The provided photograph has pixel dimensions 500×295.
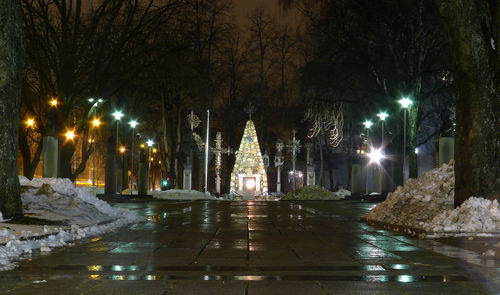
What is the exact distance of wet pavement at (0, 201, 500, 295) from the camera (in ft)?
24.5

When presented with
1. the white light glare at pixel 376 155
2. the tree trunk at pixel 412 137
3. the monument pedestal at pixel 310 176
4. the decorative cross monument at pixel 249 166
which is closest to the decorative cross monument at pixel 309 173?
the monument pedestal at pixel 310 176

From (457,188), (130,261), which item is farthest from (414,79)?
(130,261)

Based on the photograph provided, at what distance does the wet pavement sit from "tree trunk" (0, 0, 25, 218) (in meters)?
2.30

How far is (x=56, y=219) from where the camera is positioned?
599 inches

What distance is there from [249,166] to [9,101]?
41.2 metres

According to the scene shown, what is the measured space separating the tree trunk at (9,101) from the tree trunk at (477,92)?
10765mm

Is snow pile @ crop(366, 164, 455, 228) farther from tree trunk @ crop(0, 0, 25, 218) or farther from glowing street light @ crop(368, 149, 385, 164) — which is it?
glowing street light @ crop(368, 149, 385, 164)

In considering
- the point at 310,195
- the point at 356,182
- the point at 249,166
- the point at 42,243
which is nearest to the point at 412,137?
the point at 356,182

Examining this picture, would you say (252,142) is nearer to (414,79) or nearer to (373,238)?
(414,79)

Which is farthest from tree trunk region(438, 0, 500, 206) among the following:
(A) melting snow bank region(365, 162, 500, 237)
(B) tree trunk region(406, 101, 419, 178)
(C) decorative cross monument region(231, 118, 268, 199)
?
(C) decorative cross monument region(231, 118, 268, 199)

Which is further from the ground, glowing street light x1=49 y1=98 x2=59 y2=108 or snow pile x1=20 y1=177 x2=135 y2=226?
glowing street light x1=49 y1=98 x2=59 y2=108

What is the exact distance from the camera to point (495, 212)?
14.5 m

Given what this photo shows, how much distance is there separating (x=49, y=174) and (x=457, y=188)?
65.1ft

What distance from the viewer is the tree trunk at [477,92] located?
50.0 ft
